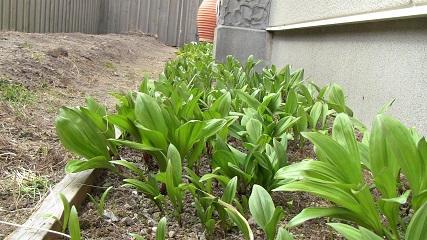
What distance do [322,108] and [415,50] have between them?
0.57 m

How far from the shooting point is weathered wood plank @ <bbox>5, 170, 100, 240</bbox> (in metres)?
1.45

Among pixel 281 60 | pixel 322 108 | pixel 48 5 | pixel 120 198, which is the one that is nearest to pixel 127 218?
pixel 120 198

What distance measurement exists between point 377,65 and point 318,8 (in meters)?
1.63

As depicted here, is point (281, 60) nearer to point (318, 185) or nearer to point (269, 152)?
point (269, 152)

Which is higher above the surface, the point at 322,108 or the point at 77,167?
the point at 322,108

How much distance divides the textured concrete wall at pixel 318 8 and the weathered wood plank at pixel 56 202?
1884mm

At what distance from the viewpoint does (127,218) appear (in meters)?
1.71

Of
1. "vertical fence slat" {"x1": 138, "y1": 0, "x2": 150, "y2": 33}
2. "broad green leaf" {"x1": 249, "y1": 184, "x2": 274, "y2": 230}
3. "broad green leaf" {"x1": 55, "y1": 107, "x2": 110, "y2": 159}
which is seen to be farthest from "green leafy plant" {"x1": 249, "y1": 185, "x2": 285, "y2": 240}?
"vertical fence slat" {"x1": 138, "y1": 0, "x2": 150, "y2": 33}

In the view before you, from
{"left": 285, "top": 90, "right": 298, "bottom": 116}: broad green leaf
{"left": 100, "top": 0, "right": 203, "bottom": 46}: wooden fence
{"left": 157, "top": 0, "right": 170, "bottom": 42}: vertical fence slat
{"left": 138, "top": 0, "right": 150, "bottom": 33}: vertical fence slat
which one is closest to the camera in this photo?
{"left": 285, "top": 90, "right": 298, "bottom": 116}: broad green leaf

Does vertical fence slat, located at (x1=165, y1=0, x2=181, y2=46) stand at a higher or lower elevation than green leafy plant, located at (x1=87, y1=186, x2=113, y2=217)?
higher

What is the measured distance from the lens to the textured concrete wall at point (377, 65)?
2.30m

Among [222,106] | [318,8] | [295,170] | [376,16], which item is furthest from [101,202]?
[318,8]

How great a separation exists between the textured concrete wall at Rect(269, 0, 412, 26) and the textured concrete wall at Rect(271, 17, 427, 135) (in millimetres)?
109

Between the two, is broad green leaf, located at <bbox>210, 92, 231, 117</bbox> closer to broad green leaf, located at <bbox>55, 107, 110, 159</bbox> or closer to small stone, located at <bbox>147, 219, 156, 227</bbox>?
broad green leaf, located at <bbox>55, 107, 110, 159</bbox>
